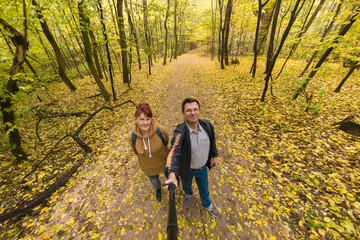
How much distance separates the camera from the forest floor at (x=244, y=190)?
2801 mm

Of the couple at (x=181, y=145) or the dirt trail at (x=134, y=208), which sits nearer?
the couple at (x=181, y=145)

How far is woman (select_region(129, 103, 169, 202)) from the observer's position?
7.79 ft

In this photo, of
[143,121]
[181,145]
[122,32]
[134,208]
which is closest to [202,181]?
[181,145]

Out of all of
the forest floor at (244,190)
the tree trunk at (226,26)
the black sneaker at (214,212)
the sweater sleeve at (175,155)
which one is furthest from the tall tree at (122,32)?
the black sneaker at (214,212)

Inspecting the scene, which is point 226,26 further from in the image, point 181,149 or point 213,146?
point 181,149

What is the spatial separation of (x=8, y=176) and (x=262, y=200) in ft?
26.5

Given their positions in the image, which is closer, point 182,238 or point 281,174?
point 182,238

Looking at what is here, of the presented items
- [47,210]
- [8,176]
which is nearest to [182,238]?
[47,210]

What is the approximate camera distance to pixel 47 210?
10.8 feet

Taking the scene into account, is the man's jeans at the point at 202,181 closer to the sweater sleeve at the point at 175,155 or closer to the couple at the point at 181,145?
the couple at the point at 181,145

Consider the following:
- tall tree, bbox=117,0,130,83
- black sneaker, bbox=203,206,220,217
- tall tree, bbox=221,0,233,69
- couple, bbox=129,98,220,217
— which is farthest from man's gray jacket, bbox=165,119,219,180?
tall tree, bbox=221,0,233,69

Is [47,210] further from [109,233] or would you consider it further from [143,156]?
[143,156]

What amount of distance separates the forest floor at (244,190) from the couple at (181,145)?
855 millimetres

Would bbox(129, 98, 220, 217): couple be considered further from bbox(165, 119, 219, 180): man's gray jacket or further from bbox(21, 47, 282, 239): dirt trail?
bbox(21, 47, 282, 239): dirt trail
